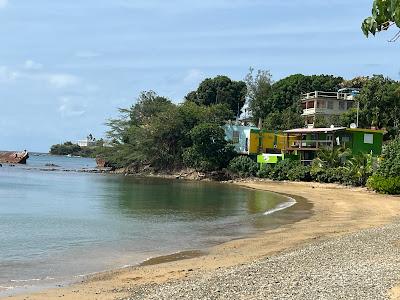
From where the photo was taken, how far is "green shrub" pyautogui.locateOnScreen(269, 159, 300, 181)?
213 ft

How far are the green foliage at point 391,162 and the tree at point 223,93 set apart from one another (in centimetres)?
5910

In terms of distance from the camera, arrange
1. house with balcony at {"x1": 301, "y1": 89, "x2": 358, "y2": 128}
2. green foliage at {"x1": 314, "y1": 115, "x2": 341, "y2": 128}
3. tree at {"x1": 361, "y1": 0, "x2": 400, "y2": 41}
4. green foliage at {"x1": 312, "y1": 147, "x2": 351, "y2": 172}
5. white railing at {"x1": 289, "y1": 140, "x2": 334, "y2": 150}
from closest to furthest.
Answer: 1. tree at {"x1": 361, "y1": 0, "x2": 400, "y2": 41}
2. green foliage at {"x1": 312, "y1": 147, "x2": 351, "y2": 172}
3. white railing at {"x1": 289, "y1": 140, "x2": 334, "y2": 150}
4. green foliage at {"x1": 314, "y1": 115, "x2": 341, "y2": 128}
5. house with balcony at {"x1": 301, "y1": 89, "x2": 358, "y2": 128}

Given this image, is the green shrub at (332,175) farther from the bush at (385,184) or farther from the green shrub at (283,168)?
the bush at (385,184)

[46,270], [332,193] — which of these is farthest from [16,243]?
[332,193]

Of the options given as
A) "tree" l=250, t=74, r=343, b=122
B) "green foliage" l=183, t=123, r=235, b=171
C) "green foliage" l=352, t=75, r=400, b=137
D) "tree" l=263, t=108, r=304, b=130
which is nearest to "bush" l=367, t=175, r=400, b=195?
"green foliage" l=352, t=75, r=400, b=137

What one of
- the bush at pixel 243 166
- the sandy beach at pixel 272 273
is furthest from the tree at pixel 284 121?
the sandy beach at pixel 272 273

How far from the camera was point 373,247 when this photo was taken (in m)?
15.8

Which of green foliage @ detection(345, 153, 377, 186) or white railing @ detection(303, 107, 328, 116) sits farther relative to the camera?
white railing @ detection(303, 107, 328, 116)

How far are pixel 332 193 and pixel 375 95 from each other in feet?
98.4

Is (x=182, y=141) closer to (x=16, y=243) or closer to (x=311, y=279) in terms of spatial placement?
(x=16, y=243)

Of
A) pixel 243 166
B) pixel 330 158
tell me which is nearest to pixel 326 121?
pixel 243 166

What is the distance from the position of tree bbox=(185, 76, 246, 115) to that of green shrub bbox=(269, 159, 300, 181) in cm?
3852

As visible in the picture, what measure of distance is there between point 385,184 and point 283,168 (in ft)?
69.9

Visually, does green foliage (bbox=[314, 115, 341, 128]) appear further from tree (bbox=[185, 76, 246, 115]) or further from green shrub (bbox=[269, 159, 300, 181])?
tree (bbox=[185, 76, 246, 115])
